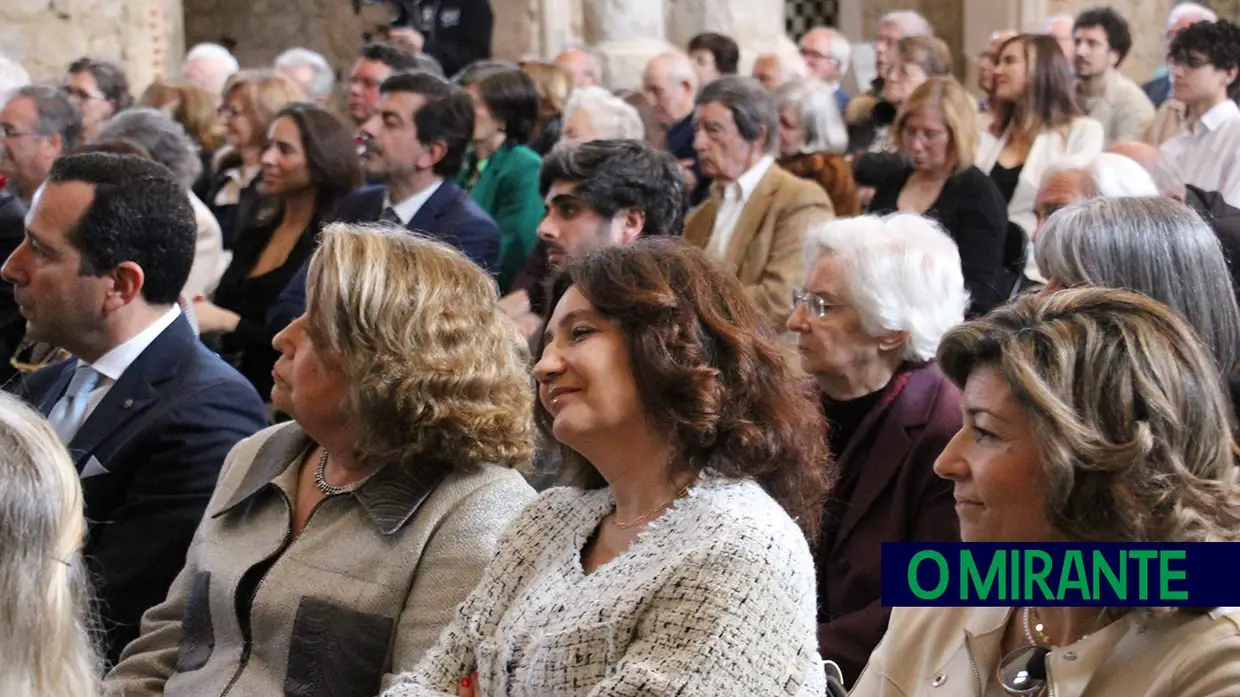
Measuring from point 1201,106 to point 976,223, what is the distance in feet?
5.55

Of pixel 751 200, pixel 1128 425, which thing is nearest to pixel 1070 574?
pixel 1128 425

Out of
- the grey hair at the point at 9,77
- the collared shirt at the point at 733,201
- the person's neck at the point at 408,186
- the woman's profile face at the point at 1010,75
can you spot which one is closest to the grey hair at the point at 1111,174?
the collared shirt at the point at 733,201

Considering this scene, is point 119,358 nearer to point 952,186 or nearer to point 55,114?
point 952,186

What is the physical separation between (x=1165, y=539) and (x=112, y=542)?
206cm

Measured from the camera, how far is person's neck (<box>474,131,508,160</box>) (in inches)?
281

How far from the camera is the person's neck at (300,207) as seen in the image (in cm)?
612

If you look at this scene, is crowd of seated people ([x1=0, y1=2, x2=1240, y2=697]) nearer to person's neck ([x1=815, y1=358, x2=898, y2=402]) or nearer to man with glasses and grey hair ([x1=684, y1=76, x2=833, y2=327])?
person's neck ([x1=815, y1=358, x2=898, y2=402])

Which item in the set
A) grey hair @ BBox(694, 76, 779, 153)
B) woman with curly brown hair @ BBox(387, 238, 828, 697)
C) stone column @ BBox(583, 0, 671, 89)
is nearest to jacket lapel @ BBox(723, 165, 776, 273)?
grey hair @ BBox(694, 76, 779, 153)

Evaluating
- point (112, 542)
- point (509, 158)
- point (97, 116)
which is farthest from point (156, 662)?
point (97, 116)

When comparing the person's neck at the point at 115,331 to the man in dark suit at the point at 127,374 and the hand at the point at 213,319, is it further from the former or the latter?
the hand at the point at 213,319

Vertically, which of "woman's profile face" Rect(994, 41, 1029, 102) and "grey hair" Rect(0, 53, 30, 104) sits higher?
"grey hair" Rect(0, 53, 30, 104)

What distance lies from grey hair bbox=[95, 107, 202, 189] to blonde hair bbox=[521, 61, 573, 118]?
2.34m

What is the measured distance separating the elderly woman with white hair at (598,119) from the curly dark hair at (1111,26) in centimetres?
331

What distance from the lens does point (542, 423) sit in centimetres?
290
